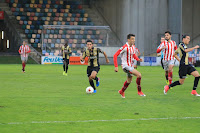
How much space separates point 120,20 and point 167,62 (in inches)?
1137

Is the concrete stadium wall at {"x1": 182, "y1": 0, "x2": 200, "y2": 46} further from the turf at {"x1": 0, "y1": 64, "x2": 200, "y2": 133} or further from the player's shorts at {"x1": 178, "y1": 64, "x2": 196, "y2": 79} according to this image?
the player's shorts at {"x1": 178, "y1": 64, "x2": 196, "y2": 79}

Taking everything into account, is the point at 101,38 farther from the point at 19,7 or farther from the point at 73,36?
the point at 19,7

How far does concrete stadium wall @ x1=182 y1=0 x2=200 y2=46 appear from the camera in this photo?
46469 mm

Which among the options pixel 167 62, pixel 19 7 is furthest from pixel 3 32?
pixel 167 62

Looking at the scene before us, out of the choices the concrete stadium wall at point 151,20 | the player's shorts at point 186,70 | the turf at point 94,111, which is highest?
the concrete stadium wall at point 151,20

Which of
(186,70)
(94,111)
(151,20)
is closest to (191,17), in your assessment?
(151,20)

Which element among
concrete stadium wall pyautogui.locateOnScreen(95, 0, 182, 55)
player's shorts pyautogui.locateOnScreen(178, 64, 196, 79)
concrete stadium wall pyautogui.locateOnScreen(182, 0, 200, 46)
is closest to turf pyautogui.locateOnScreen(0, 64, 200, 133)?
player's shorts pyautogui.locateOnScreen(178, 64, 196, 79)

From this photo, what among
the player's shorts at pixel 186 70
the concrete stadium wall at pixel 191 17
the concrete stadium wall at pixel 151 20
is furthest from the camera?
the concrete stadium wall at pixel 191 17

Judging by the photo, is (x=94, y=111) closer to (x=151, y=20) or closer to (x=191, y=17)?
(x=151, y=20)

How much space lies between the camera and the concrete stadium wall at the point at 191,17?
4647cm

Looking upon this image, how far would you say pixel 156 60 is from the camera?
130 ft

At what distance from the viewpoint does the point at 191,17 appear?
46719 millimetres

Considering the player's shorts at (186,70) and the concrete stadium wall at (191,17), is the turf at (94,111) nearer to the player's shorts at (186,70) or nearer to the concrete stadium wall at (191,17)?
the player's shorts at (186,70)

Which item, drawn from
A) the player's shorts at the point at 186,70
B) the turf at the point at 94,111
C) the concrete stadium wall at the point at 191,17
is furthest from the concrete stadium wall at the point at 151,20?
the player's shorts at the point at 186,70
